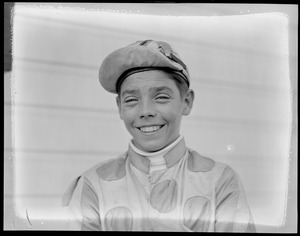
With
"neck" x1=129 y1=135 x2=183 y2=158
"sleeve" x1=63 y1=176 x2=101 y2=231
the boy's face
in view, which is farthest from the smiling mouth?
"sleeve" x1=63 y1=176 x2=101 y2=231

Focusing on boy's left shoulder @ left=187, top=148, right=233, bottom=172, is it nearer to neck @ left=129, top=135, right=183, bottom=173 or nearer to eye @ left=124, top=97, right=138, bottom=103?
A: neck @ left=129, top=135, right=183, bottom=173

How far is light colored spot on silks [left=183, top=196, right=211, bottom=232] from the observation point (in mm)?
3521

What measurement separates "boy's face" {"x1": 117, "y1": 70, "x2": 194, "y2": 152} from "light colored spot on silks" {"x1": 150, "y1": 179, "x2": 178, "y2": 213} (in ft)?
0.66

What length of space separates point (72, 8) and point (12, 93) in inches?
21.9

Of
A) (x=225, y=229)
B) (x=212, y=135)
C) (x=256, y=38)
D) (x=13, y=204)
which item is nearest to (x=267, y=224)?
(x=225, y=229)

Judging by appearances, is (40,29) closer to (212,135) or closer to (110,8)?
(110,8)

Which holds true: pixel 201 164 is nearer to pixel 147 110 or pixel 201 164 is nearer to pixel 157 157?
pixel 157 157

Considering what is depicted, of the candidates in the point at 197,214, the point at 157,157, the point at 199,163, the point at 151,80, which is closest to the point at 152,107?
the point at 151,80

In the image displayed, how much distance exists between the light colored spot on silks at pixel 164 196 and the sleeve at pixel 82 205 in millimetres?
306

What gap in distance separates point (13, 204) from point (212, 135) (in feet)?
3.65

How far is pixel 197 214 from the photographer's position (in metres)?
3.52

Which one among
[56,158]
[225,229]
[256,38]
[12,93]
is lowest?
[225,229]

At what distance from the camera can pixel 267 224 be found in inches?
140

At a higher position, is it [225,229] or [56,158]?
[56,158]
